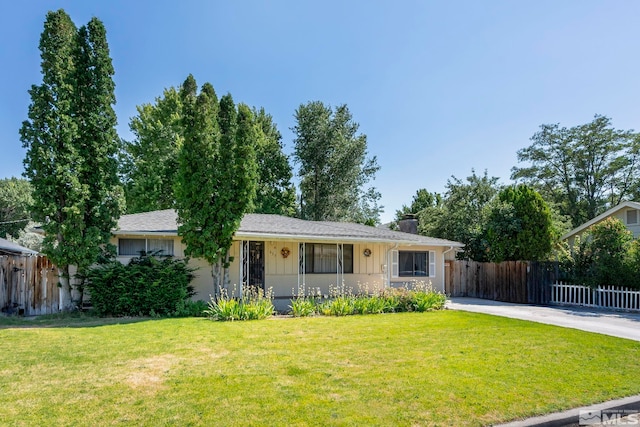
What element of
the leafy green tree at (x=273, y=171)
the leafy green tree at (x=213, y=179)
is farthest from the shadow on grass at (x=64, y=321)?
the leafy green tree at (x=273, y=171)

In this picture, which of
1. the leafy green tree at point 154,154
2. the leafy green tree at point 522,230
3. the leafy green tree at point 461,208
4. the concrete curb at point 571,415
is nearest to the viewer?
the concrete curb at point 571,415

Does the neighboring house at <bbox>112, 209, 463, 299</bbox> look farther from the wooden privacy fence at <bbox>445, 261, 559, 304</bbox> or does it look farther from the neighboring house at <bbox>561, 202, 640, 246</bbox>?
the neighboring house at <bbox>561, 202, 640, 246</bbox>

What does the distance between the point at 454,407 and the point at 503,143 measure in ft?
67.4

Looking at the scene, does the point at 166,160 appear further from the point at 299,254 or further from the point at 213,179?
the point at 213,179

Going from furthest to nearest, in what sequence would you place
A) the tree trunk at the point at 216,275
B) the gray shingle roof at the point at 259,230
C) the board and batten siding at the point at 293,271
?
1. the board and batten siding at the point at 293,271
2. the gray shingle roof at the point at 259,230
3. the tree trunk at the point at 216,275

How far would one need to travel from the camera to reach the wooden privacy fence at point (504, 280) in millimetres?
16094

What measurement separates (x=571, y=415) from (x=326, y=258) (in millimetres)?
11683

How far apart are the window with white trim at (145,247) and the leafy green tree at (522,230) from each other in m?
14.4

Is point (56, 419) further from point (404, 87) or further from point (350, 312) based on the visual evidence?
point (404, 87)

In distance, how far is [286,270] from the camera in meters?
15.0

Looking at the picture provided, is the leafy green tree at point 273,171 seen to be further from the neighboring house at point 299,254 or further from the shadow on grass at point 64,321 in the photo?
the shadow on grass at point 64,321

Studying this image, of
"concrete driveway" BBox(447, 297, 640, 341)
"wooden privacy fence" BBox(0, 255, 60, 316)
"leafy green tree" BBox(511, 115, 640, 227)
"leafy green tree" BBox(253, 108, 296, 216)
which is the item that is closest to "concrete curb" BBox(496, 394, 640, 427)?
"concrete driveway" BBox(447, 297, 640, 341)

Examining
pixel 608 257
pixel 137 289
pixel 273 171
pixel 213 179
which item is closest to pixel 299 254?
pixel 213 179

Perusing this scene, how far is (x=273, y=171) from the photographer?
104ft
